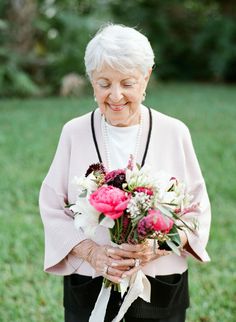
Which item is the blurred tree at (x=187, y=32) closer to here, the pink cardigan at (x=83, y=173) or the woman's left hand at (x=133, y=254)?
the pink cardigan at (x=83, y=173)

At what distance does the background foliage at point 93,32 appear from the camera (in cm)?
1369

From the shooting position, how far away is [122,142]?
95.8 inches

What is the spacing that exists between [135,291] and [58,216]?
440 millimetres

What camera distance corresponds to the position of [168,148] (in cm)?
243

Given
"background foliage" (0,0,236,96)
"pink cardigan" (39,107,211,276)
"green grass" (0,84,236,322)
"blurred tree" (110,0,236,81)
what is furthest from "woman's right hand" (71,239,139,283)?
"blurred tree" (110,0,236,81)

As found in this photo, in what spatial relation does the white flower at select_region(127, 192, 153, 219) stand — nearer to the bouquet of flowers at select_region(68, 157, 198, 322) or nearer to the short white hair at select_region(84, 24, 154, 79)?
the bouquet of flowers at select_region(68, 157, 198, 322)

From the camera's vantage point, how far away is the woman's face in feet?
7.41

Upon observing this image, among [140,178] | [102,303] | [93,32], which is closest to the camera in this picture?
[140,178]

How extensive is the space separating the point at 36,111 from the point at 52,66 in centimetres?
335

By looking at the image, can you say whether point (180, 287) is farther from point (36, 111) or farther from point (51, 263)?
point (36, 111)

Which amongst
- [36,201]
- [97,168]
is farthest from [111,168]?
[36,201]

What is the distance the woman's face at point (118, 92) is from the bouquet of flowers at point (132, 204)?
0.25m

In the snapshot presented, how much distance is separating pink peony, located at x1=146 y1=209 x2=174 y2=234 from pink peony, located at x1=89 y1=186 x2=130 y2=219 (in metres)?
0.09

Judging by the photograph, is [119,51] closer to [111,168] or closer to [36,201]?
[111,168]
